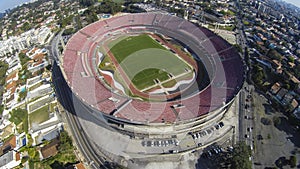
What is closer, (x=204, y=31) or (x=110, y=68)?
(x=110, y=68)

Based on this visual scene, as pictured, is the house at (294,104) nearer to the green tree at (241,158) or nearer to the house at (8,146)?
the green tree at (241,158)

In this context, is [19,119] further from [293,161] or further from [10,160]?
[293,161]

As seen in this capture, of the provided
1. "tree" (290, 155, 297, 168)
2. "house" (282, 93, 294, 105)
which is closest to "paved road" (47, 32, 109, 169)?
"tree" (290, 155, 297, 168)

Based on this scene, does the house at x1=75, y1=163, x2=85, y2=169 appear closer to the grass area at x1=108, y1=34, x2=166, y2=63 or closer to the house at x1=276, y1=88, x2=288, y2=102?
the grass area at x1=108, y1=34, x2=166, y2=63

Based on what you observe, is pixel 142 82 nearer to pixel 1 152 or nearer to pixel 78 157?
pixel 78 157

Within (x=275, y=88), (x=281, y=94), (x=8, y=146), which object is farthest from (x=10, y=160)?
(x=275, y=88)

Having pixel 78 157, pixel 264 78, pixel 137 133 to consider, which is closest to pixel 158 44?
pixel 264 78
